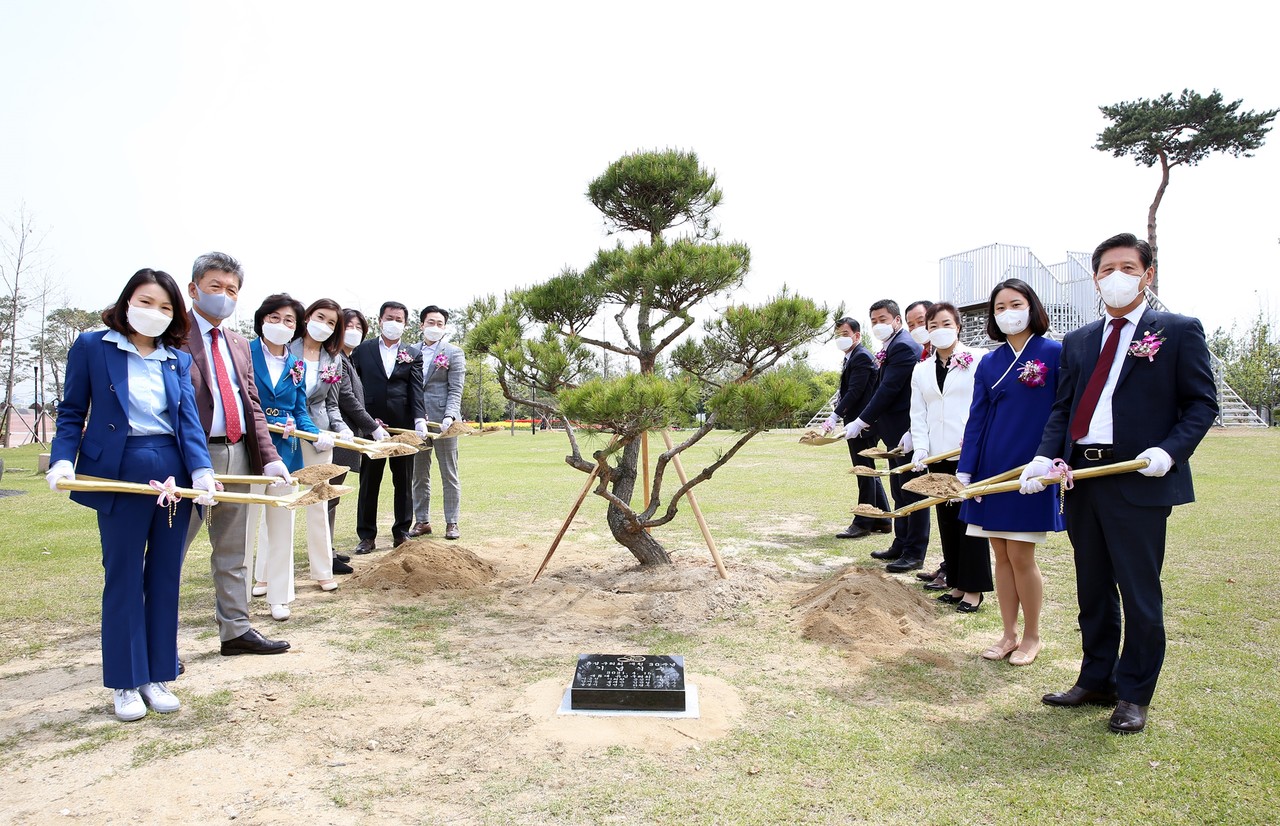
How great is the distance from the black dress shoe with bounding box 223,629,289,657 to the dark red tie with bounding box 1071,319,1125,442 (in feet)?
13.4

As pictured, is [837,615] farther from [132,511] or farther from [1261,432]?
[1261,432]

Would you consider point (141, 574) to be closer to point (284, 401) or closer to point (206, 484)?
point (206, 484)

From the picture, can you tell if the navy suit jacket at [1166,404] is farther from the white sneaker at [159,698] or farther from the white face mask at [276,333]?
the white face mask at [276,333]

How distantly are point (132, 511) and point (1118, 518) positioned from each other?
163 inches

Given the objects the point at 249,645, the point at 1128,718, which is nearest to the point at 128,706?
the point at 249,645

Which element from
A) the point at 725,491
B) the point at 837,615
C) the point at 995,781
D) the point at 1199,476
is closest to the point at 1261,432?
the point at 1199,476

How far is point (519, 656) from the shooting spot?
13.0ft

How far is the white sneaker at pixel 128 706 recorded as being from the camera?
314cm

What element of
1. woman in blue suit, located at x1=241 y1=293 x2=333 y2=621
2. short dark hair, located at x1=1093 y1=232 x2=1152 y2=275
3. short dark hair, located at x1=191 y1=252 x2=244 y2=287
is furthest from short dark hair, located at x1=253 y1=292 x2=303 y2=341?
short dark hair, located at x1=1093 y1=232 x2=1152 y2=275

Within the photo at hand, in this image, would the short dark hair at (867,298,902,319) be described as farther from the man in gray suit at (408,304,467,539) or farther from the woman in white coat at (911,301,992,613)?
the man in gray suit at (408,304,467,539)

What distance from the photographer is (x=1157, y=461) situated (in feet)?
9.20

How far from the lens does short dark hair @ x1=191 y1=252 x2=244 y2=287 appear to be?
3.75 m

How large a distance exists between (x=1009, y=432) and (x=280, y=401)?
438 cm

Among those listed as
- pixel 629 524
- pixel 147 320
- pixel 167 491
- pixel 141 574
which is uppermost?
pixel 147 320
